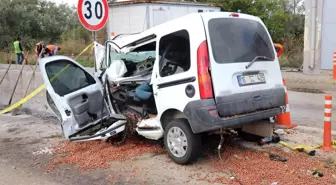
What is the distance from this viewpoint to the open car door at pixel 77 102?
622cm

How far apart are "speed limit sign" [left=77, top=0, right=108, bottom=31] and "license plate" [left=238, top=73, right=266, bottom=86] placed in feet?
11.8

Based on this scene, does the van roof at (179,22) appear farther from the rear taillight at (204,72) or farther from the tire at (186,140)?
the tire at (186,140)

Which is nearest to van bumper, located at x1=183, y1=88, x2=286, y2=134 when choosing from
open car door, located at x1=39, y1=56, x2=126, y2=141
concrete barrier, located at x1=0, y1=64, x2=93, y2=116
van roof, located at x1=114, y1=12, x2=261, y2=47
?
van roof, located at x1=114, y1=12, x2=261, y2=47

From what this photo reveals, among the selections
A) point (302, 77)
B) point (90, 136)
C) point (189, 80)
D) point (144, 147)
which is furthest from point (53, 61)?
point (302, 77)

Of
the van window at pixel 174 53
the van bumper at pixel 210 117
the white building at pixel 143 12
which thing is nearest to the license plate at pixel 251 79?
the van bumper at pixel 210 117

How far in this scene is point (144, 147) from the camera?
19.4 feet

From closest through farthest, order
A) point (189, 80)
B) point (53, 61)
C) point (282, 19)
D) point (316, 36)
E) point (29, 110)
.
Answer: point (189, 80) < point (53, 61) < point (29, 110) < point (316, 36) < point (282, 19)

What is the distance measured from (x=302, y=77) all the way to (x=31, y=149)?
11319 millimetres

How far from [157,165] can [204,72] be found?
1519 mm

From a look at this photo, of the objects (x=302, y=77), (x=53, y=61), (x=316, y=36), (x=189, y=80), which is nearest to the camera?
(x=189, y=80)

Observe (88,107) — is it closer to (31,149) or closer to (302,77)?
(31,149)

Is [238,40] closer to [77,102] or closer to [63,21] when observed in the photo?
[77,102]

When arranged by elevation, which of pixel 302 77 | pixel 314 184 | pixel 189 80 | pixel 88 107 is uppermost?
pixel 189 80

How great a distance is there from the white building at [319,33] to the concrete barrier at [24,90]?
399 inches
